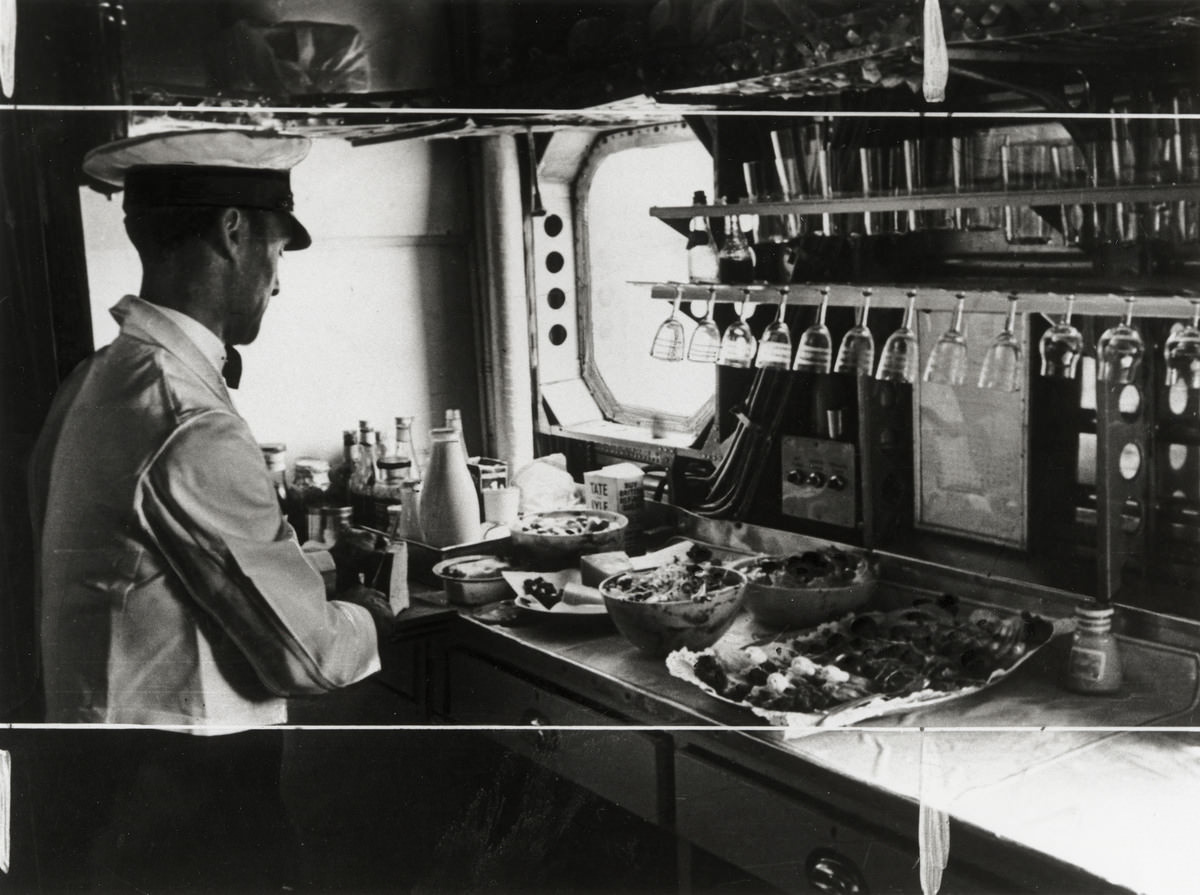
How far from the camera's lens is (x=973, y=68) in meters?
2.11

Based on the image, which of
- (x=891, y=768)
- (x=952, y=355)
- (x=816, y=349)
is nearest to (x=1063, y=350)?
(x=952, y=355)

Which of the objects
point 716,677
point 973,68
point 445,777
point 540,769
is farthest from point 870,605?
point 973,68

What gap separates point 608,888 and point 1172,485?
1.21 m

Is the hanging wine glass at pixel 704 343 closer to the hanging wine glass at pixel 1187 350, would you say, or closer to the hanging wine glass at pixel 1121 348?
the hanging wine glass at pixel 1121 348

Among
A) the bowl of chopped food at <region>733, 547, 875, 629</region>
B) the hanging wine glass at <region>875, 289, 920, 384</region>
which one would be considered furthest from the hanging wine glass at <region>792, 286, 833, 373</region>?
the bowl of chopped food at <region>733, 547, 875, 629</region>

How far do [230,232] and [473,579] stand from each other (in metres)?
0.90

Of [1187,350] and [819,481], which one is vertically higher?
[1187,350]

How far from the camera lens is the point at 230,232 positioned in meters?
1.71

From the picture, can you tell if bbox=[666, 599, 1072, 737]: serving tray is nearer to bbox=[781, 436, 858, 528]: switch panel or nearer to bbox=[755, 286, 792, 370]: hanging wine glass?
bbox=[781, 436, 858, 528]: switch panel

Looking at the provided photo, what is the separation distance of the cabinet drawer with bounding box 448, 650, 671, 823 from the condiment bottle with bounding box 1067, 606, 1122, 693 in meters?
0.67

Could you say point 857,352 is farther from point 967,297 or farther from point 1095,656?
point 1095,656

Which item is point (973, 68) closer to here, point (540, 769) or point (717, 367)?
point (717, 367)

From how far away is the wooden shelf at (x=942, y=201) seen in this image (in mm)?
1695

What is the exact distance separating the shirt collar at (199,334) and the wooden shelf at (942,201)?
98 cm
